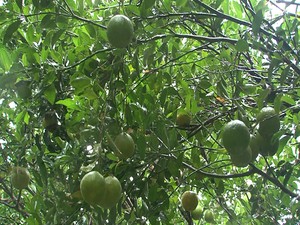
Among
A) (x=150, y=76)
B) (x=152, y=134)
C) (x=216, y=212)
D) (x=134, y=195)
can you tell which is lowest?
(x=216, y=212)

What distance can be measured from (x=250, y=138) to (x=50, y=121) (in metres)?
0.73

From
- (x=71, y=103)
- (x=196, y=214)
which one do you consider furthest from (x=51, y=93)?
(x=196, y=214)

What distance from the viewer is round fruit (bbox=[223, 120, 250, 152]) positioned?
4.02 feet

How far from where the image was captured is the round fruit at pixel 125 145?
4.56ft

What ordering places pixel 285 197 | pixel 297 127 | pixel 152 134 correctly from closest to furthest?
1. pixel 297 127
2. pixel 152 134
3. pixel 285 197

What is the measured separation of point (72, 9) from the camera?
1.62 m

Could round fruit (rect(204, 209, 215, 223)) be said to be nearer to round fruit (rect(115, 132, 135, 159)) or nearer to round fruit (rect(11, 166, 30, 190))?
round fruit (rect(11, 166, 30, 190))

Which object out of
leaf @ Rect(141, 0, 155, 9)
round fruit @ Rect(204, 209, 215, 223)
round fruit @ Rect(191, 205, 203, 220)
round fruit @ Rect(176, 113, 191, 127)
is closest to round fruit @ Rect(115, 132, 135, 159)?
round fruit @ Rect(176, 113, 191, 127)

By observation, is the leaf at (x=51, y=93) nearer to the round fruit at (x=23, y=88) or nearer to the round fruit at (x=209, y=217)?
the round fruit at (x=23, y=88)

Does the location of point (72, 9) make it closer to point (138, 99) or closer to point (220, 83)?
point (138, 99)

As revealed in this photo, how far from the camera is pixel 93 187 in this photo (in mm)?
1220

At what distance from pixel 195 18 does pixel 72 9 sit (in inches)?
16.3

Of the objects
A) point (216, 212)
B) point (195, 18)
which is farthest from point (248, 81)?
point (216, 212)

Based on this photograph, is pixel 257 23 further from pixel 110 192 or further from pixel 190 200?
pixel 190 200
